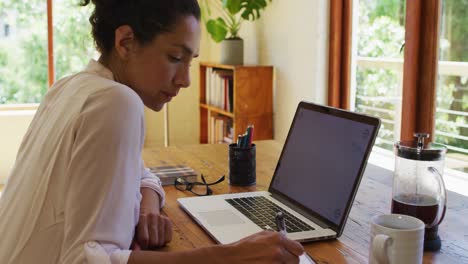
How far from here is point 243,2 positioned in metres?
3.66

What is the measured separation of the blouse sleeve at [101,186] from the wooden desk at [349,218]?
27cm

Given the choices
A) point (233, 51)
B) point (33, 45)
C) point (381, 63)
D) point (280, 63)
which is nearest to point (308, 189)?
point (381, 63)

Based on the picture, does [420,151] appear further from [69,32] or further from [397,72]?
[69,32]

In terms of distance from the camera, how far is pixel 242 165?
1.60 m

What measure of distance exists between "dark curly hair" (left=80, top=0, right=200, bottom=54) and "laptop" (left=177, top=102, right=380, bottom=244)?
0.44 metres

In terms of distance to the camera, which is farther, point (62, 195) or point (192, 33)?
point (192, 33)

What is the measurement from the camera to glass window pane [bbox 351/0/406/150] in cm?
289

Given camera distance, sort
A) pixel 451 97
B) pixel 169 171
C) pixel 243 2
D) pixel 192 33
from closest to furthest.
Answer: pixel 192 33, pixel 169 171, pixel 451 97, pixel 243 2

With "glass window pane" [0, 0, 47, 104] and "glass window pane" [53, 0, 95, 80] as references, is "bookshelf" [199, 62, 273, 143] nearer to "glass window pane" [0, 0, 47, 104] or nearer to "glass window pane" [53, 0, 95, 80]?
"glass window pane" [53, 0, 95, 80]

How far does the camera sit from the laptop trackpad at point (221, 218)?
1.25 metres

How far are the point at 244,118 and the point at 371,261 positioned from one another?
9.13ft

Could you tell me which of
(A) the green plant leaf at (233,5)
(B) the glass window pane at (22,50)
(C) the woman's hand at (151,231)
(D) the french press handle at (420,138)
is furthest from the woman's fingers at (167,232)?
(B) the glass window pane at (22,50)

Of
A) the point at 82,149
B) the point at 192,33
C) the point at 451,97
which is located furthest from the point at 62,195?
the point at 451,97

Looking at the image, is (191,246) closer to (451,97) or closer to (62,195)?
(62,195)
